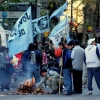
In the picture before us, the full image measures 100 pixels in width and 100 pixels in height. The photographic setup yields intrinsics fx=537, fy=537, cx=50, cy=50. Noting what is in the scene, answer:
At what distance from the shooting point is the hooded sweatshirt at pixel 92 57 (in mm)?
16719

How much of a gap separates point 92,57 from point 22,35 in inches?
116

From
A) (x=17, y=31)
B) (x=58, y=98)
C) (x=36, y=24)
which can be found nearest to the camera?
(x=58, y=98)

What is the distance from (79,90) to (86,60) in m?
1.06

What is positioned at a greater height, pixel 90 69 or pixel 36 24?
pixel 36 24

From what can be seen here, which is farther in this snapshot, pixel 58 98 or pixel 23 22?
pixel 23 22

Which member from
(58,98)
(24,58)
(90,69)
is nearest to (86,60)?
(90,69)

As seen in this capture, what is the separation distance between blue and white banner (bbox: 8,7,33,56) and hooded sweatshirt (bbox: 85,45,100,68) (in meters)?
2.57

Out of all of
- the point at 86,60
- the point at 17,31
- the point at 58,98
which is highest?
the point at 17,31

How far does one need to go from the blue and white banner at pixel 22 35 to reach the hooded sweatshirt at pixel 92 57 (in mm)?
2565

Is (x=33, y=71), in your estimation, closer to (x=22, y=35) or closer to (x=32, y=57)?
(x=32, y=57)

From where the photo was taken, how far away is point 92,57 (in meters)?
16.8

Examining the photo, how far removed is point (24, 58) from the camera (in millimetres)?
19281

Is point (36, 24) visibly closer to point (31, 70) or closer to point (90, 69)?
point (31, 70)

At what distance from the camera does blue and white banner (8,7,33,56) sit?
18.5 m
